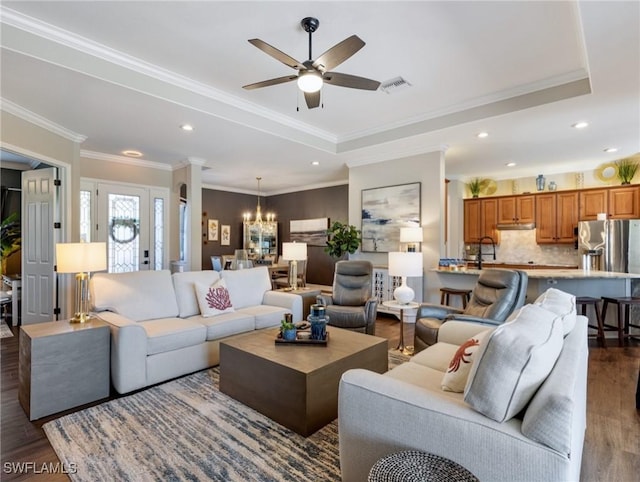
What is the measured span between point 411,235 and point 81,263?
407 centimetres

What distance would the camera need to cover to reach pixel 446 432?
1.27m

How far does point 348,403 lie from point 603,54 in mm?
3111

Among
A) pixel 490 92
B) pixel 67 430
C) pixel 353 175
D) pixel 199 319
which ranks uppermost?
pixel 490 92

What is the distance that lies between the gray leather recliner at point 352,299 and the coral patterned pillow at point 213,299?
44.4 inches

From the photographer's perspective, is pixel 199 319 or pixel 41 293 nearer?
pixel 199 319

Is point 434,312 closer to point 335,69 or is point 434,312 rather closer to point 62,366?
point 335,69

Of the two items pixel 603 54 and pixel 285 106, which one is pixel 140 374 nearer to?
pixel 285 106

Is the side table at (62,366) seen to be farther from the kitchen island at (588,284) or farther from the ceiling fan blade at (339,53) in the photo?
the kitchen island at (588,284)

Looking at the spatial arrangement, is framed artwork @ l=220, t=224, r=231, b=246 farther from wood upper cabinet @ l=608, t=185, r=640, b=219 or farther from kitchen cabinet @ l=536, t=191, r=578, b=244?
wood upper cabinet @ l=608, t=185, r=640, b=219

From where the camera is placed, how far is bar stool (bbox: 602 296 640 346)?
3956 mm

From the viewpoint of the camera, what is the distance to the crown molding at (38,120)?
3.70 meters

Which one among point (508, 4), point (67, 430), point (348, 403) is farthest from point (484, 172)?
point (67, 430)

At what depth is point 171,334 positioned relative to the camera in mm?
3035

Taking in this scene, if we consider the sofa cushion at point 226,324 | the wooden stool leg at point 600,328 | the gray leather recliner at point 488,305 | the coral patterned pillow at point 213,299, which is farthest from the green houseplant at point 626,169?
the coral patterned pillow at point 213,299
